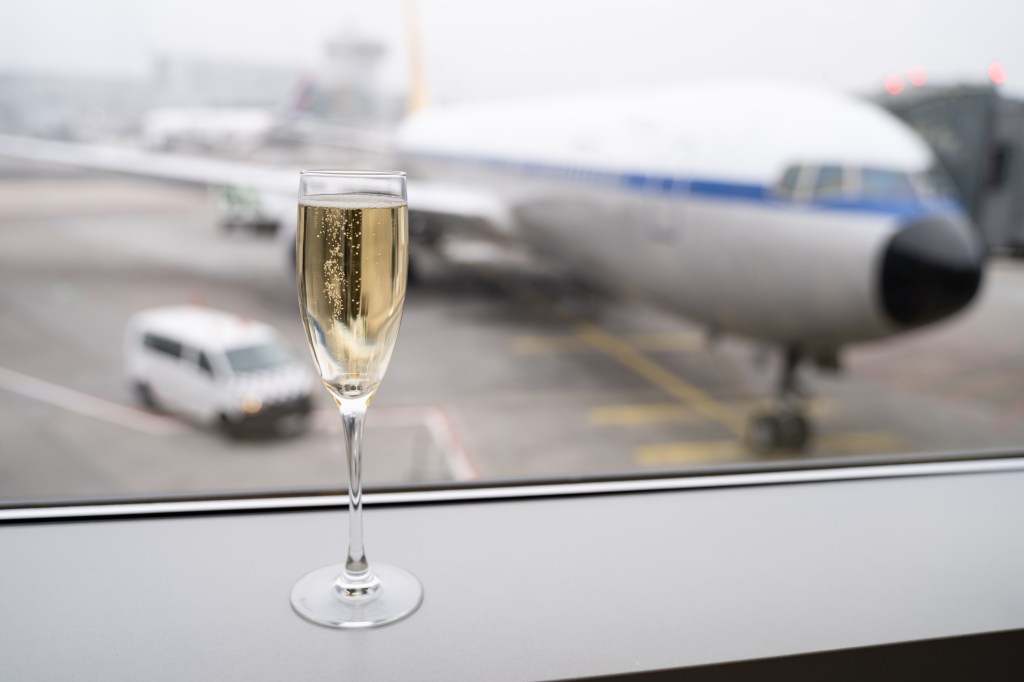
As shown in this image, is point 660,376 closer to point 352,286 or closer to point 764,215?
point 764,215

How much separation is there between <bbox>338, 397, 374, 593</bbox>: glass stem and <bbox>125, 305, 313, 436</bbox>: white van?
8.47ft

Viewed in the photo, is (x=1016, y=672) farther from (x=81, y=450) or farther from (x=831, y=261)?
(x=81, y=450)

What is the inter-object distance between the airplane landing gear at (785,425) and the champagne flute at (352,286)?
7.85 feet

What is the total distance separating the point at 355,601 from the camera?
0.78ft

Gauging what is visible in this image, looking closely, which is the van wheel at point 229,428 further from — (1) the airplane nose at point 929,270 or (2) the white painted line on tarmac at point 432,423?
(1) the airplane nose at point 929,270

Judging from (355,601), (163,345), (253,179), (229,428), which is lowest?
(355,601)

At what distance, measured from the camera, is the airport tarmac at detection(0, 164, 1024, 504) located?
279cm

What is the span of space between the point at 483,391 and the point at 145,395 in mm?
1377

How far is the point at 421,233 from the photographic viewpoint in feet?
13.4

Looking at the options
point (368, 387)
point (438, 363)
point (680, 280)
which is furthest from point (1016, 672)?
point (438, 363)

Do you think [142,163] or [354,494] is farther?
[142,163]

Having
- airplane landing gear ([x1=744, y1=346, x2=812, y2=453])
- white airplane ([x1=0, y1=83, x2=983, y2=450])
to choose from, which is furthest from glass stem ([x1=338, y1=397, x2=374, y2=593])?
airplane landing gear ([x1=744, y1=346, x2=812, y2=453])

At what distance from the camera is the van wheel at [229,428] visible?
9.11ft

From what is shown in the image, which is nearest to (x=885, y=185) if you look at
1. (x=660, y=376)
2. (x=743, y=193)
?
(x=743, y=193)
